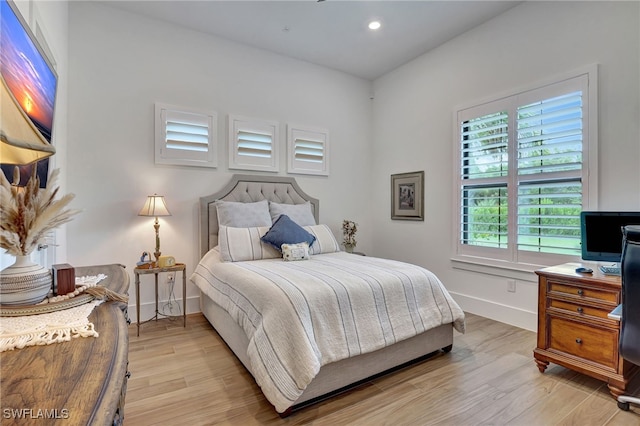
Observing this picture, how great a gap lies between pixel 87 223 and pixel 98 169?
1.86 ft

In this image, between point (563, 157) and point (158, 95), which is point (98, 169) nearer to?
point (158, 95)

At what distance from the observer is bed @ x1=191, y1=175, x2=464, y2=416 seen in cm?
186

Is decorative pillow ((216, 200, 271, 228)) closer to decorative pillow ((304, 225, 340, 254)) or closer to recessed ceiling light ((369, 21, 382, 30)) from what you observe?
decorative pillow ((304, 225, 340, 254))

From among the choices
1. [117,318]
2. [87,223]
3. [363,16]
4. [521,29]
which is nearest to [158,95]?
[87,223]

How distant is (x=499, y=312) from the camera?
3.42 m

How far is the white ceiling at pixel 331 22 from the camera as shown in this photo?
326cm

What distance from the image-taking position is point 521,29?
10.6 feet

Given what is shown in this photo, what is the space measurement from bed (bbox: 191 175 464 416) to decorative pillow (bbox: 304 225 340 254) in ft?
0.97

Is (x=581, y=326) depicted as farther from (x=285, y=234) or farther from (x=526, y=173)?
(x=285, y=234)

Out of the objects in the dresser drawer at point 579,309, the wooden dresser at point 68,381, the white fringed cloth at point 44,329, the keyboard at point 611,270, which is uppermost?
the white fringed cloth at point 44,329

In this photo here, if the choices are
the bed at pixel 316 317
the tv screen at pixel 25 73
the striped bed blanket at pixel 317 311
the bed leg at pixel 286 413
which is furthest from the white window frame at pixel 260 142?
the bed leg at pixel 286 413

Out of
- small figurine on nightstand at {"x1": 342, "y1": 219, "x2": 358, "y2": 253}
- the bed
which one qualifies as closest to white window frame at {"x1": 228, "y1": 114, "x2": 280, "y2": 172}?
the bed

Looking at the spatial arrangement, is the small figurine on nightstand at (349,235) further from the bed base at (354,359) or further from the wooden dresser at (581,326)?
the wooden dresser at (581,326)

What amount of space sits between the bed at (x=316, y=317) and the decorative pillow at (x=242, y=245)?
10 mm
